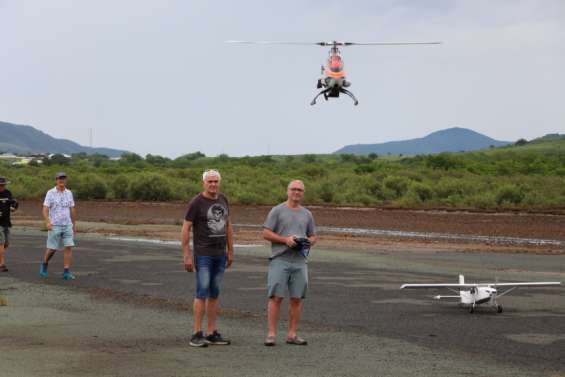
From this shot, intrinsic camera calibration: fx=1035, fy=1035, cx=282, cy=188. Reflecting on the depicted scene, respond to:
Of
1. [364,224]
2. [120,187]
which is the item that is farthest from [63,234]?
[120,187]

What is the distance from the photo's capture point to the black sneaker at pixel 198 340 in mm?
11438

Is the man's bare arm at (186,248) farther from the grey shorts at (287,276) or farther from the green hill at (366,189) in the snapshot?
the green hill at (366,189)

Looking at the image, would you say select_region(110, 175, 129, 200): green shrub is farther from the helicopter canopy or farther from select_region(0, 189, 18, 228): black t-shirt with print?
select_region(0, 189, 18, 228): black t-shirt with print

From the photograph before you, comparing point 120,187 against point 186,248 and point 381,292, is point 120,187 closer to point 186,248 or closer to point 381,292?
point 381,292

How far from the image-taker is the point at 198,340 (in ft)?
37.6

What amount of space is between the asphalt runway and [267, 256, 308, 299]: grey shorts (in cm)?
120

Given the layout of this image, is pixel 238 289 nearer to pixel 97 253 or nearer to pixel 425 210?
pixel 97 253

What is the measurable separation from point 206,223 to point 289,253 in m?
1.00

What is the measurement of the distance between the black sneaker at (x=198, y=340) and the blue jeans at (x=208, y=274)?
42 centimetres

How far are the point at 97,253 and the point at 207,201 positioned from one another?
13805mm

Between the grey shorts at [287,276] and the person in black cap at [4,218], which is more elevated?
the person in black cap at [4,218]

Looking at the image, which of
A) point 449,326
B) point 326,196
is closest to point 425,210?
point 326,196

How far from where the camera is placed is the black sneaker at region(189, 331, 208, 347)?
11438 mm

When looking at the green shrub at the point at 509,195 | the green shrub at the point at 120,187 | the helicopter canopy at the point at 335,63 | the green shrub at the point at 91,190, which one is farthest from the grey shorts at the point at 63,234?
the green shrub at the point at 91,190
